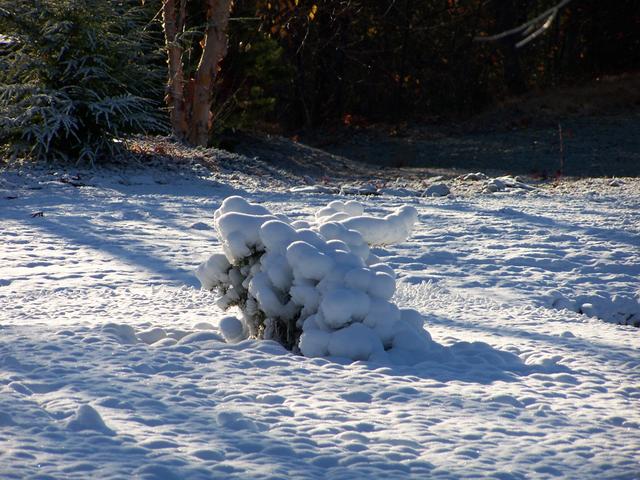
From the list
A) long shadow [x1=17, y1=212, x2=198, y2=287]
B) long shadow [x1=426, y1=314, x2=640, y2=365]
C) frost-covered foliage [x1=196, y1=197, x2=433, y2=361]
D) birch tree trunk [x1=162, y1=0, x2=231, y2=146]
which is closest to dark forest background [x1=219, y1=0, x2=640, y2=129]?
birch tree trunk [x1=162, y1=0, x2=231, y2=146]

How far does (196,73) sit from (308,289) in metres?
9.06

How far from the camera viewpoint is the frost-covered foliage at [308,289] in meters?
3.94

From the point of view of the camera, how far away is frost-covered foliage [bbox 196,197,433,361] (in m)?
3.94

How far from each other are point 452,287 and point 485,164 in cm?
1086

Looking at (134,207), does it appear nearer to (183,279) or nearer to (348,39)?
(183,279)

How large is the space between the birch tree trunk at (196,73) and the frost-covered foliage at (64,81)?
1.55m

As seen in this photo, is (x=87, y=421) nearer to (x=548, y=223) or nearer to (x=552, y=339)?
(x=552, y=339)

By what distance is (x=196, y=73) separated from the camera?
40.9 ft

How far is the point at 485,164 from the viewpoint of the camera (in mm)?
16453

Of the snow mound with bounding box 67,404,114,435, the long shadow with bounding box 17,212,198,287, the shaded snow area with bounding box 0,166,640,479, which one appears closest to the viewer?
the shaded snow area with bounding box 0,166,640,479

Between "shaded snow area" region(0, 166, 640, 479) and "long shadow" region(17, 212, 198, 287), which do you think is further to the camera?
"long shadow" region(17, 212, 198, 287)

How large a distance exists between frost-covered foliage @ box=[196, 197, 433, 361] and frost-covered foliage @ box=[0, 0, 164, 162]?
20.1 feet

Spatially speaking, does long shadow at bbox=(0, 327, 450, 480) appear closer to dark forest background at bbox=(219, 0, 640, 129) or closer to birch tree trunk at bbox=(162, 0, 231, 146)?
birch tree trunk at bbox=(162, 0, 231, 146)

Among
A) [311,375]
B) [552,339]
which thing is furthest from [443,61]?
[311,375]
